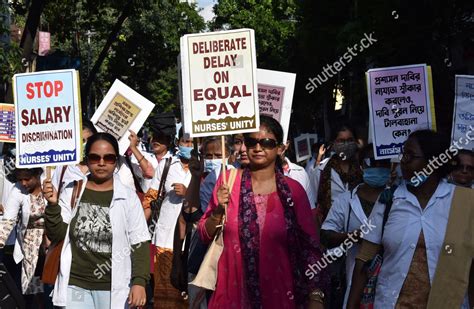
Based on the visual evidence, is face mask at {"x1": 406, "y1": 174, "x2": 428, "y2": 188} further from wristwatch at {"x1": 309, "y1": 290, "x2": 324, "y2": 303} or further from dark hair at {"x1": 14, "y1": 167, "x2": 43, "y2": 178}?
dark hair at {"x1": 14, "y1": 167, "x2": 43, "y2": 178}

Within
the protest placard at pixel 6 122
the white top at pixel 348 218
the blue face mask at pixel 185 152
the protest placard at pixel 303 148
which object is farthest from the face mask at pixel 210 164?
the protest placard at pixel 303 148

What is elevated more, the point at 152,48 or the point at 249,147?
the point at 152,48

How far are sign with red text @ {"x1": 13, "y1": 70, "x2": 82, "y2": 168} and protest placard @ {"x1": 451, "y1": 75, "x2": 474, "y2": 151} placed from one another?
11.1ft

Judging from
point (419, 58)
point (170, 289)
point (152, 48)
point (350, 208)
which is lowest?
point (170, 289)

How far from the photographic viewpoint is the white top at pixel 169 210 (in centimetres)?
950

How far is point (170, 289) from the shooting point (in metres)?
9.45

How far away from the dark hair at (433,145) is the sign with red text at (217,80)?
146 cm

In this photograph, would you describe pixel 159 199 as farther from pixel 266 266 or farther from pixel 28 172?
pixel 266 266

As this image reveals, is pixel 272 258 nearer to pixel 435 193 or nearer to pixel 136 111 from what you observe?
pixel 435 193

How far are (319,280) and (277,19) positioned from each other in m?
58.9

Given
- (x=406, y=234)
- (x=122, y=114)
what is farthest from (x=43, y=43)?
(x=406, y=234)

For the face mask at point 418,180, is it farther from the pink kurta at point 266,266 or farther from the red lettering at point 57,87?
the red lettering at point 57,87

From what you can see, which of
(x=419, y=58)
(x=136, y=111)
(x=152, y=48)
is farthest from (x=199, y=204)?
(x=152, y=48)

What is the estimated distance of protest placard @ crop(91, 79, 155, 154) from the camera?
10.9 metres
